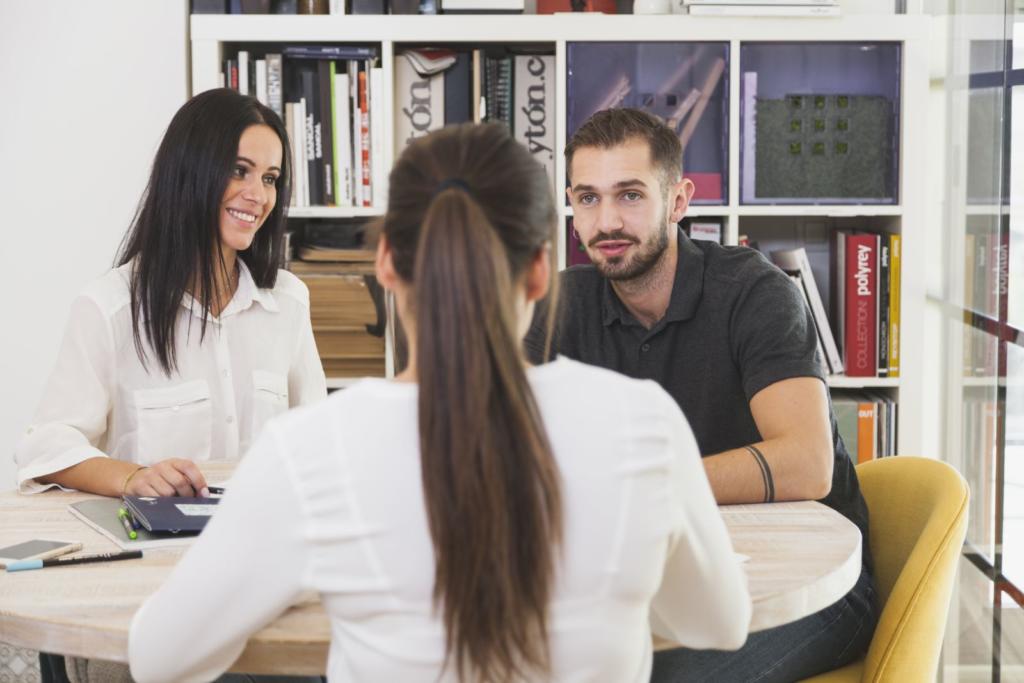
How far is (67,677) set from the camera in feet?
5.41

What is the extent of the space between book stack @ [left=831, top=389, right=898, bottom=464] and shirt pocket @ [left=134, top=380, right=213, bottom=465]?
161 centimetres

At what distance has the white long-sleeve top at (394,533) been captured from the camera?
935 millimetres

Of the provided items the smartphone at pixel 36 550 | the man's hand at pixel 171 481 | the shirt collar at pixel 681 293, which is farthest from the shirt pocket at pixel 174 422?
the shirt collar at pixel 681 293

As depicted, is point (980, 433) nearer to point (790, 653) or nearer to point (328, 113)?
point (790, 653)

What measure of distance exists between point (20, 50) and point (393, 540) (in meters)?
2.34

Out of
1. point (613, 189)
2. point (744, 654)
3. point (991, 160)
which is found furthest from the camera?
point (991, 160)

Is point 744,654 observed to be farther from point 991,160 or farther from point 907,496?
point 991,160

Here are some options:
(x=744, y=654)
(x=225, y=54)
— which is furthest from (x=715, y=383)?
(x=225, y=54)

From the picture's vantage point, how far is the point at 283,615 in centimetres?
120

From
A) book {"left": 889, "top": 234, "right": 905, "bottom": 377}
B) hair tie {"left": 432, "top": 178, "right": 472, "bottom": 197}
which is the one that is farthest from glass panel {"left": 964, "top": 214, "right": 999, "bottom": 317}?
hair tie {"left": 432, "top": 178, "right": 472, "bottom": 197}

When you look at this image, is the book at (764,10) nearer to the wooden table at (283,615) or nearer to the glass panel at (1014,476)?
the glass panel at (1014,476)

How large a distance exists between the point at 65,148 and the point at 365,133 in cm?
73

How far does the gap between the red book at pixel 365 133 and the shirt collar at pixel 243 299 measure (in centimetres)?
78

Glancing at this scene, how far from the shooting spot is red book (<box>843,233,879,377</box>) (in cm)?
293
